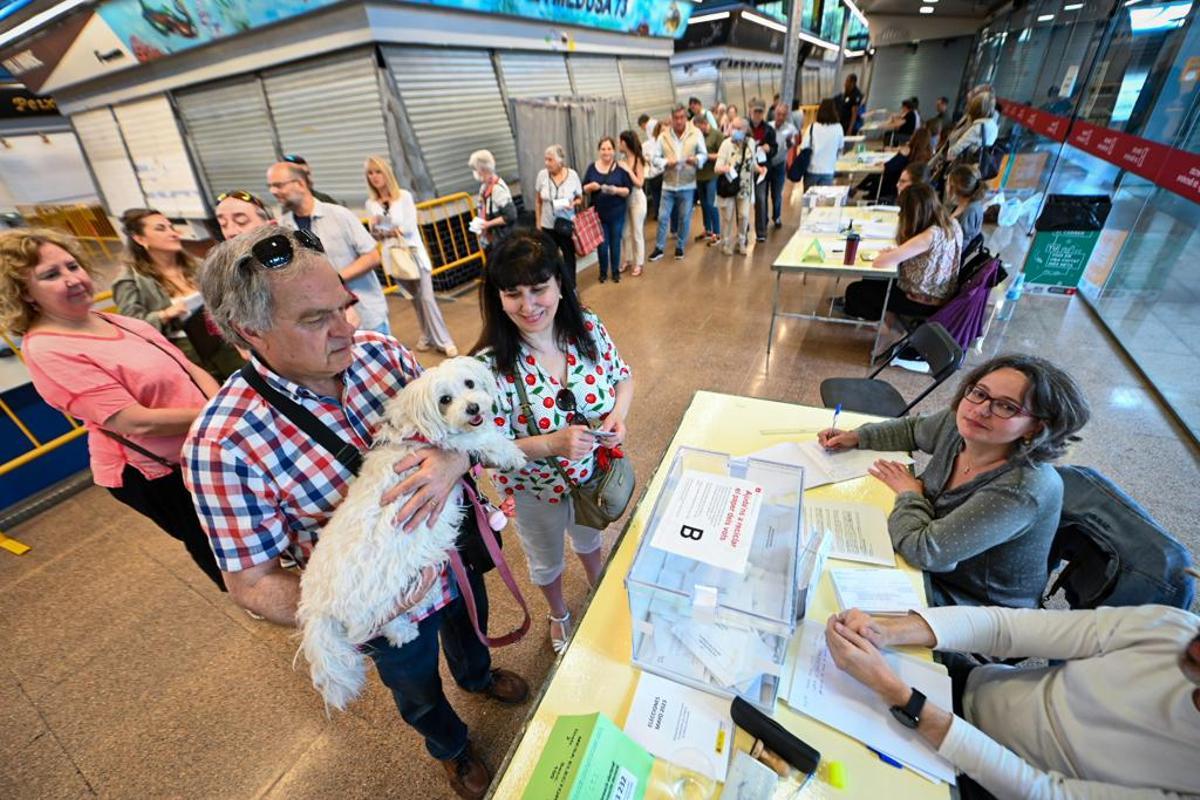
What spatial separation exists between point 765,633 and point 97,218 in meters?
14.1

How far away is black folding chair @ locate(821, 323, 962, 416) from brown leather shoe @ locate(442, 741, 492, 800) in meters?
2.38

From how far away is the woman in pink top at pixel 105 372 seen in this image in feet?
5.48

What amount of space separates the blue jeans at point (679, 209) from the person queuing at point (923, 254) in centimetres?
346

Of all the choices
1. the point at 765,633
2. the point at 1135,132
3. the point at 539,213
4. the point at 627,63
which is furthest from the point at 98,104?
the point at 1135,132

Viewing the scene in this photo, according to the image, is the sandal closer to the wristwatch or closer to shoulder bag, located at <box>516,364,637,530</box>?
shoulder bag, located at <box>516,364,637,530</box>

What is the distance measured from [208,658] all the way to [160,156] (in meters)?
→ 9.95

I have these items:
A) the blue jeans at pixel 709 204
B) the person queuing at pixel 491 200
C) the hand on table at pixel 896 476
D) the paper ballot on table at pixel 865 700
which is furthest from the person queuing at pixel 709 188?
the paper ballot on table at pixel 865 700

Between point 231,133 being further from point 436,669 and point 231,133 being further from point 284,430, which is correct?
point 436,669

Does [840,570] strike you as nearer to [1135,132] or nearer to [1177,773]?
[1177,773]

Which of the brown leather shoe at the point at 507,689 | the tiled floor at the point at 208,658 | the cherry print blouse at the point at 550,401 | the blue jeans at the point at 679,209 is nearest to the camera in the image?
the cherry print blouse at the point at 550,401

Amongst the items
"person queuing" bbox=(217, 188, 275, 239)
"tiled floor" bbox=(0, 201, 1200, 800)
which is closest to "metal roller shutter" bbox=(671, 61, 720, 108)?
"tiled floor" bbox=(0, 201, 1200, 800)

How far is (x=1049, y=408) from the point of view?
4.24 feet

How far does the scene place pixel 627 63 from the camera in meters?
10.0

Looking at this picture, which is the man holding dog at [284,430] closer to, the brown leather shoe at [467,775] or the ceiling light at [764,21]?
the brown leather shoe at [467,775]
